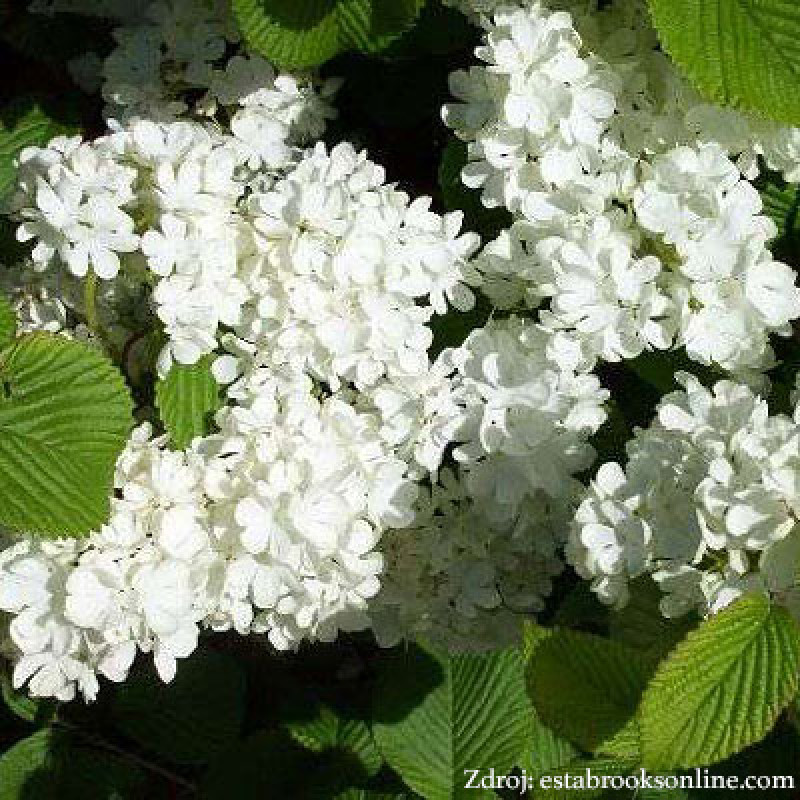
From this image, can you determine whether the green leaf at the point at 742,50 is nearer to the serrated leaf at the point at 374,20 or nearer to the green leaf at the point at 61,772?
the serrated leaf at the point at 374,20

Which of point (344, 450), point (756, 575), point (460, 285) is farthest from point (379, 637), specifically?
point (756, 575)

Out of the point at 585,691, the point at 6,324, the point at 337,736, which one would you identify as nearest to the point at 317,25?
the point at 6,324

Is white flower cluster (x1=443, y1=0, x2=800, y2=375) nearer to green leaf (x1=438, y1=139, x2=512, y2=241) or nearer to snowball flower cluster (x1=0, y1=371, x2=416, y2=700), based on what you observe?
green leaf (x1=438, y1=139, x2=512, y2=241)

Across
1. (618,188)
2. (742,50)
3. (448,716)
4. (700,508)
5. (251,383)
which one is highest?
(742,50)

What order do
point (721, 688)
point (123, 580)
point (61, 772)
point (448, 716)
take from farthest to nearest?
point (61, 772) < point (448, 716) < point (123, 580) < point (721, 688)

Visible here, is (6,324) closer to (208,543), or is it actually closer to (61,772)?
(208,543)

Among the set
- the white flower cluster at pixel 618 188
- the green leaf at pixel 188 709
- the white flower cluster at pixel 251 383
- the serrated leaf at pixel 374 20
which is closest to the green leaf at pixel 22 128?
the white flower cluster at pixel 251 383

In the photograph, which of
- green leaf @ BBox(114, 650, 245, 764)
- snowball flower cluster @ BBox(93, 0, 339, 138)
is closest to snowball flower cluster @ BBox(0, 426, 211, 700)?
green leaf @ BBox(114, 650, 245, 764)
